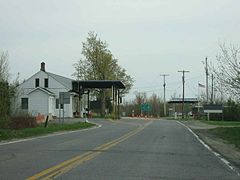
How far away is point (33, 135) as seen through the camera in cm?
2756

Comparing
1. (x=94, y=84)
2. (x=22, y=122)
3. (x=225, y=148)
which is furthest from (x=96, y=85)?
(x=225, y=148)

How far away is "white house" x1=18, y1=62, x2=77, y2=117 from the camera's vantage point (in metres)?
66.6

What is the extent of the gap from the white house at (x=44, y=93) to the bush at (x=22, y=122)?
2983 cm

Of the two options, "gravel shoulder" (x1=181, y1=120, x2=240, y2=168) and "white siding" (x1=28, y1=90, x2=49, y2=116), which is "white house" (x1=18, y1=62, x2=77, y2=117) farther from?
"gravel shoulder" (x1=181, y1=120, x2=240, y2=168)

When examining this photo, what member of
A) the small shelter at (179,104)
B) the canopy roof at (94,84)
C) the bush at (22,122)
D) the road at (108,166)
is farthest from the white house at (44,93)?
the road at (108,166)

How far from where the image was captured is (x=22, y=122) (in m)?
34.1

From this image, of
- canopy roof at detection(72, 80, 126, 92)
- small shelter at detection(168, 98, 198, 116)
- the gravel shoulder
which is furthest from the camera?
small shelter at detection(168, 98, 198, 116)

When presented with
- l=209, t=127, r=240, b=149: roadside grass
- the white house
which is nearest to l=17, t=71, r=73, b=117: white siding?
the white house

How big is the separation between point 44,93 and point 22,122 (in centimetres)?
3310

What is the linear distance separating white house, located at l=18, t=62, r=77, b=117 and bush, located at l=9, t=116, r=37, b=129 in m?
29.8

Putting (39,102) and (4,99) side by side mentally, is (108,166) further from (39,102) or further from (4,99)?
(39,102)

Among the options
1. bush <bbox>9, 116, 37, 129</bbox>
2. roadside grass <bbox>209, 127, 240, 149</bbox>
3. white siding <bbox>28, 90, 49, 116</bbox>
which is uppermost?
white siding <bbox>28, 90, 49, 116</bbox>

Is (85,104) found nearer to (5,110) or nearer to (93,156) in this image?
(5,110)

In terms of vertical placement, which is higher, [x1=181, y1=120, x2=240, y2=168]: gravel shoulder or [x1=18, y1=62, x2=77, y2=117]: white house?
[x1=18, y1=62, x2=77, y2=117]: white house
